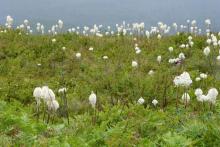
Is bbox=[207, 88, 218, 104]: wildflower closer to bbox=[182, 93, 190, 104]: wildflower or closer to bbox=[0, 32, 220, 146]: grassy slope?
bbox=[0, 32, 220, 146]: grassy slope

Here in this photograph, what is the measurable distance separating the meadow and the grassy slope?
1 centimetres

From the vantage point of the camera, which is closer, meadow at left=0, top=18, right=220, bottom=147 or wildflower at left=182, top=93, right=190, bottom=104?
meadow at left=0, top=18, right=220, bottom=147

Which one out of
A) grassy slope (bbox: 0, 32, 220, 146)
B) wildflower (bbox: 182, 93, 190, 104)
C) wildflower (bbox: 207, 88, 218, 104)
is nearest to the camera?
grassy slope (bbox: 0, 32, 220, 146)

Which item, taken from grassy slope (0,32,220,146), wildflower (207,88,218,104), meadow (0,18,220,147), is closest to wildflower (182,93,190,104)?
meadow (0,18,220,147)

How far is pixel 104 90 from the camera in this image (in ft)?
43.5

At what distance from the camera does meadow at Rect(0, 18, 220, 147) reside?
6966mm

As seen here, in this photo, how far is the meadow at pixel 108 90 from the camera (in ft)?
22.9

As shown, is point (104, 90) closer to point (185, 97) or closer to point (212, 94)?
point (185, 97)

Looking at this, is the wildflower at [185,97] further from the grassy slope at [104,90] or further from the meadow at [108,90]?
the grassy slope at [104,90]

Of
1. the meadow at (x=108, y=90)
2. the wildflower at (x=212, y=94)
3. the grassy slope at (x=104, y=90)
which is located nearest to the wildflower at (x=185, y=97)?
the meadow at (x=108, y=90)

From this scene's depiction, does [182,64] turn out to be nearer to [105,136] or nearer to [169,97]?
[169,97]

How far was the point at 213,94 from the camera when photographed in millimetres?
8750

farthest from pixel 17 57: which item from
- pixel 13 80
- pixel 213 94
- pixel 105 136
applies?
pixel 105 136

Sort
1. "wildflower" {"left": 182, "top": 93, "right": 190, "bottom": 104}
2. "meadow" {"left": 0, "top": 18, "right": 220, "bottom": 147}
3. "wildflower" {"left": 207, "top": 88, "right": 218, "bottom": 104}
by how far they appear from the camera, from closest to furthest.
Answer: "meadow" {"left": 0, "top": 18, "right": 220, "bottom": 147}, "wildflower" {"left": 207, "top": 88, "right": 218, "bottom": 104}, "wildflower" {"left": 182, "top": 93, "right": 190, "bottom": 104}
